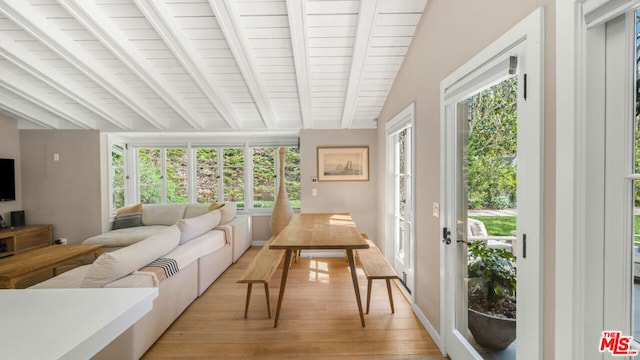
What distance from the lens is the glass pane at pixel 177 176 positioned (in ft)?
16.3

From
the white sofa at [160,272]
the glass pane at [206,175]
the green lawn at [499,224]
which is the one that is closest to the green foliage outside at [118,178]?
the glass pane at [206,175]

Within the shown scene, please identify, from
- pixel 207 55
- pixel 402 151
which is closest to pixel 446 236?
pixel 402 151

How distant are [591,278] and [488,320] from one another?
32.3 inches

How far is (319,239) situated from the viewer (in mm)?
2211

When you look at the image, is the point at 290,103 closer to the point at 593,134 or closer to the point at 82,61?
the point at 82,61

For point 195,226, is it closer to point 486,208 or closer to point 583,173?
point 486,208

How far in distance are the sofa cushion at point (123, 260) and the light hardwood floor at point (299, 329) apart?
63 centimetres

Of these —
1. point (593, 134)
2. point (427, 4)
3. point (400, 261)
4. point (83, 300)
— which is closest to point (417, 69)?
point (427, 4)

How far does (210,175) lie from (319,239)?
11.4 ft

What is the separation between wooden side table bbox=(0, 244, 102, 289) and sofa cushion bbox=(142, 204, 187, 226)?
45.3 inches

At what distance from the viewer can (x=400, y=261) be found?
319 cm

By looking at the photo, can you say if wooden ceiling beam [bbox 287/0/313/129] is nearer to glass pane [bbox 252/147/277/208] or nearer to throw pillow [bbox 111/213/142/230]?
glass pane [bbox 252/147/277/208]

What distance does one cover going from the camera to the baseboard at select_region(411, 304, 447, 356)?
191cm

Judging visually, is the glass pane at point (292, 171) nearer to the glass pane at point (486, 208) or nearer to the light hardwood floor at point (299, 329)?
the light hardwood floor at point (299, 329)
